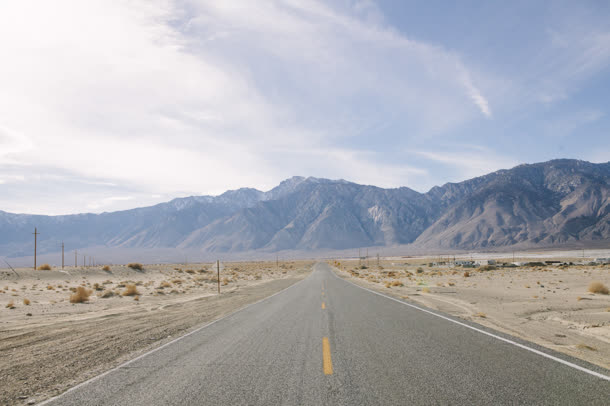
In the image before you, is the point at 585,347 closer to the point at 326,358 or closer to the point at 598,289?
the point at 326,358

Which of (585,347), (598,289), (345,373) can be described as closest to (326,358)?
(345,373)

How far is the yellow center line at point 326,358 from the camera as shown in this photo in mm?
6395

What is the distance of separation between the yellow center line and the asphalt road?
20mm

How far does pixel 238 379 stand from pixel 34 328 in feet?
32.0

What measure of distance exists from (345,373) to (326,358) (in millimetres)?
1004

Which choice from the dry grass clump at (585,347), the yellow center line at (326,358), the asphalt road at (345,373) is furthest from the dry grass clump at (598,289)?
the yellow center line at (326,358)

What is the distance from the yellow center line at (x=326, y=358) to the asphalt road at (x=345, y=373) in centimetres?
2

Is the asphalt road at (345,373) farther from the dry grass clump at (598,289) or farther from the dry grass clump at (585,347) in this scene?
the dry grass clump at (598,289)

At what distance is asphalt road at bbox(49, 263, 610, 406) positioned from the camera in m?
5.23

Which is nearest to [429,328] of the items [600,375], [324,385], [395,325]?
[395,325]

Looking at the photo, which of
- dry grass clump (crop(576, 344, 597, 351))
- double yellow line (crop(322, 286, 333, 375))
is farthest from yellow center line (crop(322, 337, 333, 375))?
dry grass clump (crop(576, 344, 597, 351))

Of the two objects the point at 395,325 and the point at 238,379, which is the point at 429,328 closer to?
the point at 395,325

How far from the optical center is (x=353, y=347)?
26.6 feet

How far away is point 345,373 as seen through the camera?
623cm
